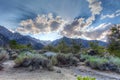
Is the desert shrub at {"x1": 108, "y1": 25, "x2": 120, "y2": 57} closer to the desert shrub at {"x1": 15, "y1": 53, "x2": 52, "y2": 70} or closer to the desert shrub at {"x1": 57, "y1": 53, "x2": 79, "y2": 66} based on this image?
the desert shrub at {"x1": 57, "y1": 53, "x2": 79, "y2": 66}

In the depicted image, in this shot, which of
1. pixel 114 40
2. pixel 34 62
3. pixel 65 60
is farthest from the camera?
pixel 114 40

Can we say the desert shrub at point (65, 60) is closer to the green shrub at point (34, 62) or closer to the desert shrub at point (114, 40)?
the green shrub at point (34, 62)

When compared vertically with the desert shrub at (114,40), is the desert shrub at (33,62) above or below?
below

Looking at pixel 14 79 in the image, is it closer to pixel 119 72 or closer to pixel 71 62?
pixel 71 62

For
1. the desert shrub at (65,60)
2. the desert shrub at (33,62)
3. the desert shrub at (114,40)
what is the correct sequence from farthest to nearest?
the desert shrub at (114,40) < the desert shrub at (65,60) < the desert shrub at (33,62)

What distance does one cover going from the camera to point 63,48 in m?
61.5

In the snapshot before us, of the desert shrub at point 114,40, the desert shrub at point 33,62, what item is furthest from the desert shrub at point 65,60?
the desert shrub at point 114,40

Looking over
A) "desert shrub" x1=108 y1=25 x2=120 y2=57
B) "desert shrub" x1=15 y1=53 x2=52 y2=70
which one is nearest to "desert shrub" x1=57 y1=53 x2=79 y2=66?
"desert shrub" x1=15 y1=53 x2=52 y2=70

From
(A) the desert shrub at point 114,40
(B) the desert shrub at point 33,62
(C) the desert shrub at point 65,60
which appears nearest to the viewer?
(B) the desert shrub at point 33,62

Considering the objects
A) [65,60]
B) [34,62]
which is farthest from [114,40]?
[34,62]

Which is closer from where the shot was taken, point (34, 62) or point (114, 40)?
point (34, 62)

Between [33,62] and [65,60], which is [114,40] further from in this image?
[33,62]

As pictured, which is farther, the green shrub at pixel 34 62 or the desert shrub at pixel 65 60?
the desert shrub at pixel 65 60

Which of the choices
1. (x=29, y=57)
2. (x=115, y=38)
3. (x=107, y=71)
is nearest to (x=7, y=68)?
(x=29, y=57)
